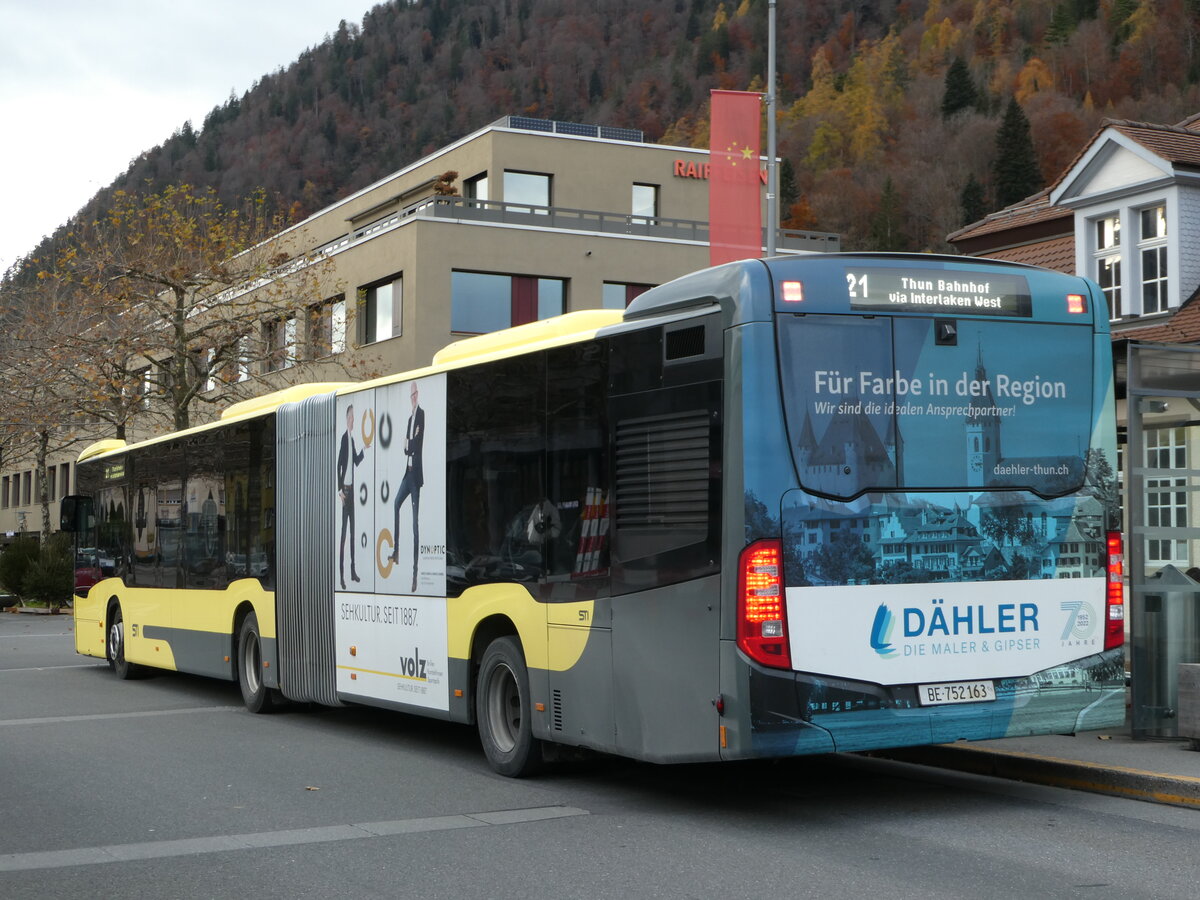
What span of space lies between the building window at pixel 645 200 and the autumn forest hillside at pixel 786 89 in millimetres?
42469

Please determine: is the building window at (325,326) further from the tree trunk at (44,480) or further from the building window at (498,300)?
the tree trunk at (44,480)

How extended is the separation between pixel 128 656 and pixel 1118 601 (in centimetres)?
1331

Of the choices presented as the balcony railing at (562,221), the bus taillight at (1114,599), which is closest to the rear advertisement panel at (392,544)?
the bus taillight at (1114,599)

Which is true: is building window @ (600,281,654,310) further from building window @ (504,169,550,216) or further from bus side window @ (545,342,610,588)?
bus side window @ (545,342,610,588)

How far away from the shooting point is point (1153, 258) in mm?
21156

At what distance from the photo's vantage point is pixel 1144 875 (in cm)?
693

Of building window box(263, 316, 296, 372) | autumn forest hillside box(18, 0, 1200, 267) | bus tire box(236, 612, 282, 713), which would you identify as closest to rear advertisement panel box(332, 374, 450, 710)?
bus tire box(236, 612, 282, 713)

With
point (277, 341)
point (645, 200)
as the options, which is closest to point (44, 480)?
point (277, 341)

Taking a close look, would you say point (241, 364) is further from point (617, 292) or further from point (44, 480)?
point (44, 480)

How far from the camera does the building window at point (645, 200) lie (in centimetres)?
4962

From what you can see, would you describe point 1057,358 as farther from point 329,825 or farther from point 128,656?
point 128,656

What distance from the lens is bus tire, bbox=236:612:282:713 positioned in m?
14.8

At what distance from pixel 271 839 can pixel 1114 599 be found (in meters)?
5.00

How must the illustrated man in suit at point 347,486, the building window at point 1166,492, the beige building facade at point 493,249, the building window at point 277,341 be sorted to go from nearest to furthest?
the building window at point 1166,492
the illustrated man in suit at point 347,486
the building window at point 277,341
the beige building facade at point 493,249
